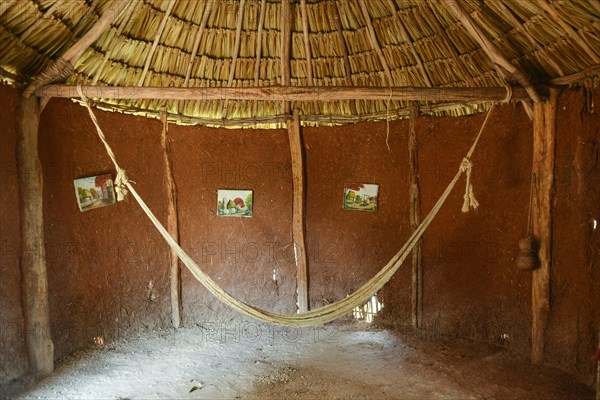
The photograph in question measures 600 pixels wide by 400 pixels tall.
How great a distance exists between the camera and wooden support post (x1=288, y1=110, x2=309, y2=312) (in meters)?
3.76

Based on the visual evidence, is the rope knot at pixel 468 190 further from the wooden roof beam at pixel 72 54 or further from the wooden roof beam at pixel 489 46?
the wooden roof beam at pixel 72 54

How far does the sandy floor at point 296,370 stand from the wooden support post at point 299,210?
0.38 metres

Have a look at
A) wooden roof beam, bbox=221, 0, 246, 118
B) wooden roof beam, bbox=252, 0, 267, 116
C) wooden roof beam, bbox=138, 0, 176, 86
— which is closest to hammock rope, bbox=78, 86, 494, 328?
wooden roof beam, bbox=138, 0, 176, 86

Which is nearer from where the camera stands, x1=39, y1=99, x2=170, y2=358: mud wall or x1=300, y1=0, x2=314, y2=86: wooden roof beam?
x1=39, y1=99, x2=170, y2=358: mud wall

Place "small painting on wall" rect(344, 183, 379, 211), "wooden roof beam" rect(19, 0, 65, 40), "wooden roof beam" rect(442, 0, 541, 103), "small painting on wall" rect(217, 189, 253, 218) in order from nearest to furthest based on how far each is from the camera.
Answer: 1. "wooden roof beam" rect(19, 0, 65, 40)
2. "wooden roof beam" rect(442, 0, 541, 103)
3. "small painting on wall" rect(344, 183, 379, 211)
4. "small painting on wall" rect(217, 189, 253, 218)

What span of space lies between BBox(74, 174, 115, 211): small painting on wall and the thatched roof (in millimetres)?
560

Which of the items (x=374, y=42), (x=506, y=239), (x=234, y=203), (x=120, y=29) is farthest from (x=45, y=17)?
(x=506, y=239)

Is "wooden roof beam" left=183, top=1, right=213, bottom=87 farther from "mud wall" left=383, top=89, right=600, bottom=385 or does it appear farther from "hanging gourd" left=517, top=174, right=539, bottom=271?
"hanging gourd" left=517, top=174, right=539, bottom=271

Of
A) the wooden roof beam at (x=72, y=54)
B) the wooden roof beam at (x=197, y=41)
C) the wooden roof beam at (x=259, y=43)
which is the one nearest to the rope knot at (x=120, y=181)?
the wooden roof beam at (x=72, y=54)

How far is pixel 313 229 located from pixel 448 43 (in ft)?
5.98

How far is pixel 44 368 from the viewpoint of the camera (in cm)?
271

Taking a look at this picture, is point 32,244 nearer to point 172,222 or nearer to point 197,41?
point 172,222

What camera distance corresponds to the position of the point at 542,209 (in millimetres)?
2873

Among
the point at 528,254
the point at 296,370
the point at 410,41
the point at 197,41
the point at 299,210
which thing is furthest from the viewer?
the point at 299,210
